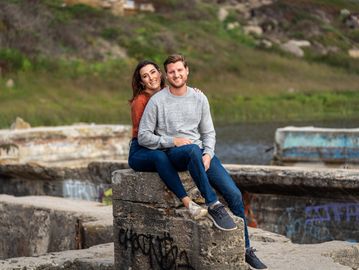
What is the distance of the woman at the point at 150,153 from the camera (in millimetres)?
7184

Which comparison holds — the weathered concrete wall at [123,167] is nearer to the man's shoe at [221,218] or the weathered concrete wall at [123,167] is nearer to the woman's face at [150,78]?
the woman's face at [150,78]

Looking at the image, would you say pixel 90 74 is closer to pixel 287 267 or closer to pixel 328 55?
pixel 328 55

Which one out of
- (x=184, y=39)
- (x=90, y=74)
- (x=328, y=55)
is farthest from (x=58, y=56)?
(x=328, y=55)

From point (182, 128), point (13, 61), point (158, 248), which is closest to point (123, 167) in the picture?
point (158, 248)

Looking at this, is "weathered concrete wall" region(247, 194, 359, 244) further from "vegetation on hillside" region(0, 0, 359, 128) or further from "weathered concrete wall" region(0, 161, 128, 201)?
"vegetation on hillside" region(0, 0, 359, 128)

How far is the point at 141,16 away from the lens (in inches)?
1886

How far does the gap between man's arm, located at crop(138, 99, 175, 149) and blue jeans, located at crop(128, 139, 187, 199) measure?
56 mm

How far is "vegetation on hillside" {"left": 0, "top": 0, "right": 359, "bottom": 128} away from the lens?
107 ft

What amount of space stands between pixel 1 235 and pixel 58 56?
89.7ft

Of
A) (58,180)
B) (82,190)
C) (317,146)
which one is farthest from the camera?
(317,146)

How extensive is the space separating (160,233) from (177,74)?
1.18m

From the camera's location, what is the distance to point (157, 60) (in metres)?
39.3

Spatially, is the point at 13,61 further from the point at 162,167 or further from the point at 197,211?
the point at 197,211

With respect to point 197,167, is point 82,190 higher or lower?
lower
